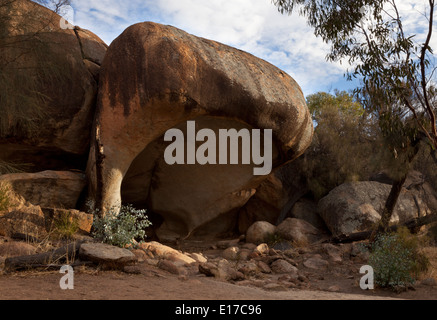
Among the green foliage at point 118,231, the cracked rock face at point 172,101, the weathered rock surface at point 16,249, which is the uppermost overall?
the cracked rock face at point 172,101

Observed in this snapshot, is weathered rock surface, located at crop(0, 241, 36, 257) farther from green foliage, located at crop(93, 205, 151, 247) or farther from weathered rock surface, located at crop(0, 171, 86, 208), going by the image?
weathered rock surface, located at crop(0, 171, 86, 208)

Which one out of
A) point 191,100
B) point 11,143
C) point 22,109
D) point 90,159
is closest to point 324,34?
point 191,100

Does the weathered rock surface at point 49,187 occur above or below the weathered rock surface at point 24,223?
above

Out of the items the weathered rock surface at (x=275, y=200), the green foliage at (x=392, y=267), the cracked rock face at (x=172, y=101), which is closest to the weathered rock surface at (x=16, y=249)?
the cracked rock face at (x=172, y=101)

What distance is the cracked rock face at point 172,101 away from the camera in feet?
29.9

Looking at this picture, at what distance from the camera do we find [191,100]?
30.4 feet

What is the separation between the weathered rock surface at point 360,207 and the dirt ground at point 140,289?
211 inches

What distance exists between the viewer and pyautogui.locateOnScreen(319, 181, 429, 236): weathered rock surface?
38.8 feet

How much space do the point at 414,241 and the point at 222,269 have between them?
12.7 ft

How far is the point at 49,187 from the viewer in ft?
31.0

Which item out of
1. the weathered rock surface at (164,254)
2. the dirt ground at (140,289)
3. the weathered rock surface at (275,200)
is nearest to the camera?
the dirt ground at (140,289)

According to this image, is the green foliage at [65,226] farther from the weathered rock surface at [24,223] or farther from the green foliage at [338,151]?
the green foliage at [338,151]

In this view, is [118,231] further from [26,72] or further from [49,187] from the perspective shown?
[26,72]
